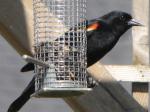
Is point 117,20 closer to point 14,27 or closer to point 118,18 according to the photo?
point 118,18

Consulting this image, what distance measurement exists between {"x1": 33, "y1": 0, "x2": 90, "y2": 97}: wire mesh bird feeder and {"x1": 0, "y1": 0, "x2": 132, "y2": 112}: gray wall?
2151 mm

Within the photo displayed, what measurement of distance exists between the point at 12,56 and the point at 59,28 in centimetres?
235

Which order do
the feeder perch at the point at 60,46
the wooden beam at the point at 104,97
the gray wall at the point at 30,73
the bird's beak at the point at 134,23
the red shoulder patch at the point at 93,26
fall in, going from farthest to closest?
the gray wall at the point at 30,73
the red shoulder patch at the point at 93,26
the bird's beak at the point at 134,23
the wooden beam at the point at 104,97
the feeder perch at the point at 60,46

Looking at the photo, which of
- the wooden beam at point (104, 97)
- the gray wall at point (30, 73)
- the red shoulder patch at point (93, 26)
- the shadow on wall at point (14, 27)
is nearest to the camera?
the shadow on wall at point (14, 27)

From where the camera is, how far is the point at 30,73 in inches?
254

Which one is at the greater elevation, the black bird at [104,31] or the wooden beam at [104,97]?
the black bird at [104,31]

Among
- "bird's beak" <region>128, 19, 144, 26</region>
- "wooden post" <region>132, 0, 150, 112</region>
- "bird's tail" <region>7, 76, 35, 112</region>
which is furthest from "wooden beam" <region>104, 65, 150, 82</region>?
"bird's tail" <region>7, 76, 35, 112</region>

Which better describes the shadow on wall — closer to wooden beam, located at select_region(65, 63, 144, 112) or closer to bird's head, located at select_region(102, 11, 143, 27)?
wooden beam, located at select_region(65, 63, 144, 112)

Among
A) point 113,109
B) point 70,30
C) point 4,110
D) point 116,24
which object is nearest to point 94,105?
point 113,109

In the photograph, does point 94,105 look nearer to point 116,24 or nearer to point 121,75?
point 121,75

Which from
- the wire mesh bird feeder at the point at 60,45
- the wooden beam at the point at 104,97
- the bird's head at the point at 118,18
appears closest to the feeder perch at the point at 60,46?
the wire mesh bird feeder at the point at 60,45

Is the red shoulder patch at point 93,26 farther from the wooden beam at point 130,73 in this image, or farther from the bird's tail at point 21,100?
the bird's tail at point 21,100

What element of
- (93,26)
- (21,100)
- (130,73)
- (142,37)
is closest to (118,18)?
(93,26)

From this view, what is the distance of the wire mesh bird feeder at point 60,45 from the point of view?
3814 mm
